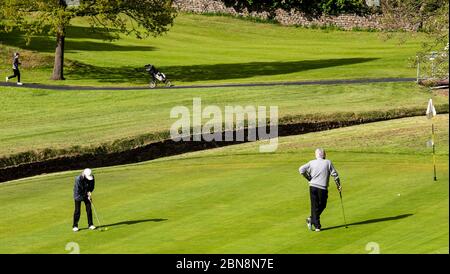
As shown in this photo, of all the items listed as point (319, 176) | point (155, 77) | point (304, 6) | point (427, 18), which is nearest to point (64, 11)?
point (155, 77)

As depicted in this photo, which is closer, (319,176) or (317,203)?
(317,203)

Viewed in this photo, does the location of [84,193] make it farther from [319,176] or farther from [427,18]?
[427,18]

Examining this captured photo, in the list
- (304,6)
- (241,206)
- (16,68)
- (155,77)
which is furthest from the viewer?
(304,6)

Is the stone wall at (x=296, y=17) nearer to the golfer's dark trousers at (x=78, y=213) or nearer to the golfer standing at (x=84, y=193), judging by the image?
the golfer standing at (x=84, y=193)

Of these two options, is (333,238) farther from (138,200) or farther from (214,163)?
(214,163)

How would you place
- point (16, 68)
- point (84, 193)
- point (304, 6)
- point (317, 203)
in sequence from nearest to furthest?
point (317, 203), point (84, 193), point (16, 68), point (304, 6)

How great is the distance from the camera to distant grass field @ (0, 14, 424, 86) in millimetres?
76938

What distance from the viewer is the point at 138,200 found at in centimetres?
3384

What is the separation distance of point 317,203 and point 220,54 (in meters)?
64.8

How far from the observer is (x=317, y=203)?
92.1 feet

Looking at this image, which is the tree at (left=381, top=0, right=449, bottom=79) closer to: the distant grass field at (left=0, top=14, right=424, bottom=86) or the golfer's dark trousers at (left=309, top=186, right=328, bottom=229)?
the distant grass field at (left=0, top=14, right=424, bottom=86)

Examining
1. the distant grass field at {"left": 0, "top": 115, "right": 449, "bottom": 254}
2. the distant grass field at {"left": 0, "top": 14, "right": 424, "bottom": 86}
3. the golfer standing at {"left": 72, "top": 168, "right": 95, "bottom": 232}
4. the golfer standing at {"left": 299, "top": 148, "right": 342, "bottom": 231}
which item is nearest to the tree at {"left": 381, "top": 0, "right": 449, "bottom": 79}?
the distant grass field at {"left": 0, "top": 14, "right": 424, "bottom": 86}

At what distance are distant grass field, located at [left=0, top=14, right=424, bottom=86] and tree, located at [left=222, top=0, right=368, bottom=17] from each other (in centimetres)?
212
